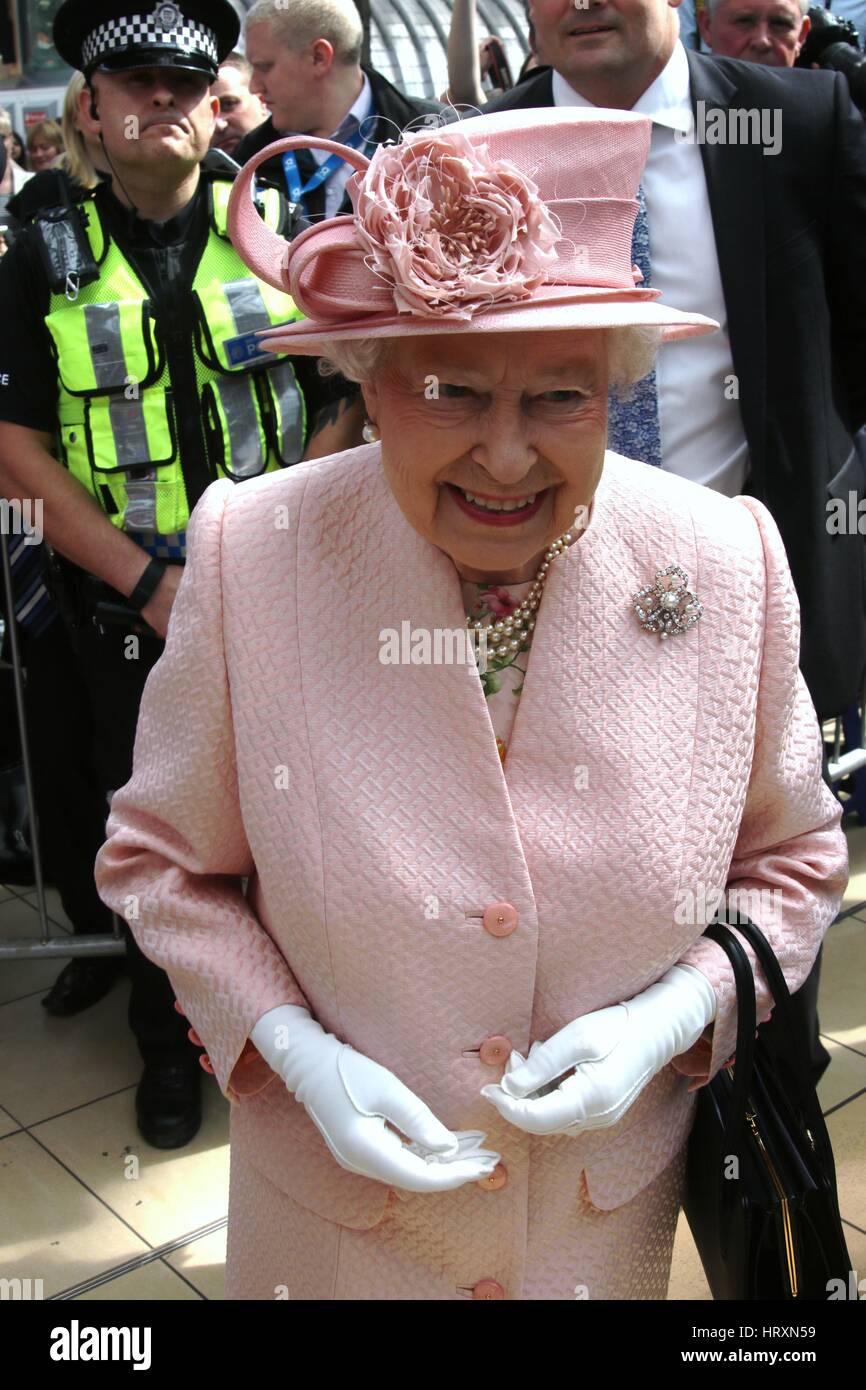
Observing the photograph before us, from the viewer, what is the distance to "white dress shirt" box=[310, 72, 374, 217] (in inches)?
145

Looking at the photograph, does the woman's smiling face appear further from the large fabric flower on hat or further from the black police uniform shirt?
the black police uniform shirt

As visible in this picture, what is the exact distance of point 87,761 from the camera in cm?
363

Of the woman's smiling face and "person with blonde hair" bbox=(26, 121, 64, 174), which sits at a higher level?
the woman's smiling face

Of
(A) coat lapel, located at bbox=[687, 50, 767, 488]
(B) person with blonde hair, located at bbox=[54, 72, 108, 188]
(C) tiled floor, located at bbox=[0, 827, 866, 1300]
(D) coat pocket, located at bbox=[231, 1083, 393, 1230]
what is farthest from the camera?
(B) person with blonde hair, located at bbox=[54, 72, 108, 188]

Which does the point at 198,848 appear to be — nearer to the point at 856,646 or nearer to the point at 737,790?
the point at 737,790

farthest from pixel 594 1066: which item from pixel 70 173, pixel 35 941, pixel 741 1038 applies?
pixel 70 173

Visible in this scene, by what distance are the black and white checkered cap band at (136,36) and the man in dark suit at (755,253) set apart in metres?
0.83

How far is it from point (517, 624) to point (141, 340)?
5.45 feet

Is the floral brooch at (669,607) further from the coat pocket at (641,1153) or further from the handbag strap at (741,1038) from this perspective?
the coat pocket at (641,1153)

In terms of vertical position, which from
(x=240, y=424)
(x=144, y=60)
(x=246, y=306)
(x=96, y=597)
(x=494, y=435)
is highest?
(x=144, y=60)

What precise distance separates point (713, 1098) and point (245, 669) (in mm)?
763

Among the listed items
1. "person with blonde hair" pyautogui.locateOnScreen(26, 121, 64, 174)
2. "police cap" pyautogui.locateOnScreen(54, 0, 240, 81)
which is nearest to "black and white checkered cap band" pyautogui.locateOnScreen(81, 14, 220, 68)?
"police cap" pyautogui.locateOnScreen(54, 0, 240, 81)

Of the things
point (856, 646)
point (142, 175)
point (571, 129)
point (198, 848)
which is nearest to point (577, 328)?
point (571, 129)

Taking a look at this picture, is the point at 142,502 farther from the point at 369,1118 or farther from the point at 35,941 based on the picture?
the point at 369,1118
